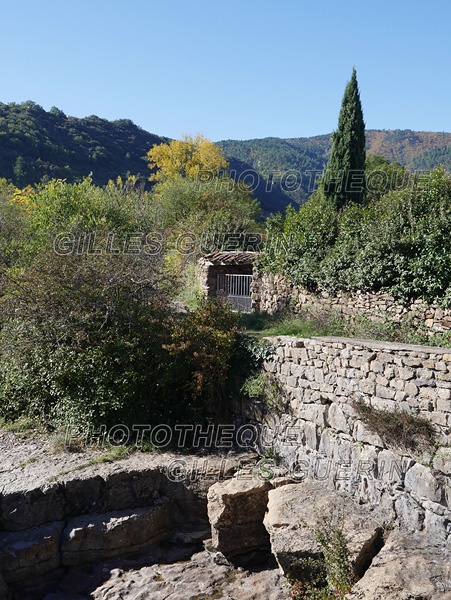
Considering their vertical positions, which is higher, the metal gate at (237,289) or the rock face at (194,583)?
the metal gate at (237,289)

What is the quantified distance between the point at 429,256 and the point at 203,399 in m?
6.19

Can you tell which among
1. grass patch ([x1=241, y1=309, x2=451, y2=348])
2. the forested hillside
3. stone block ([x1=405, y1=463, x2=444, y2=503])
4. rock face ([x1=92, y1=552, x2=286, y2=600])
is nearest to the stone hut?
grass patch ([x1=241, y1=309, x2=451, y2=348])

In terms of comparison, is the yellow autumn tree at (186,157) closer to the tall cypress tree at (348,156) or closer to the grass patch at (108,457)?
the tall cypress tree at (348,156)

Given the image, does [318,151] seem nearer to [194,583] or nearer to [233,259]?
[233,259]

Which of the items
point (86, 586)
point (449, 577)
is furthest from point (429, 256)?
point (86, 586)

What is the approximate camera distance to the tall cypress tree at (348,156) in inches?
731

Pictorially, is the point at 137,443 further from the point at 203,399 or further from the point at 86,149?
the point at 86,149

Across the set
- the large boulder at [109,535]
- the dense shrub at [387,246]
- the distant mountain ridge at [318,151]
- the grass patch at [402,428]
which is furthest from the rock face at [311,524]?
the distant mountain ridge at [318,151]

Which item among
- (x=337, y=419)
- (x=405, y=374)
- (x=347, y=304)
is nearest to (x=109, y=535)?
(x=337, y=419)

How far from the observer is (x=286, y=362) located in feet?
31.9

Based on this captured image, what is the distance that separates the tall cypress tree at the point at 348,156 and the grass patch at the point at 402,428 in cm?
1235

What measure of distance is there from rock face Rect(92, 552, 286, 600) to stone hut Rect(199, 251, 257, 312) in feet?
31.9

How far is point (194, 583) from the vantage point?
7496mm

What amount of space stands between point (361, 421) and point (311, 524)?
1927mm
